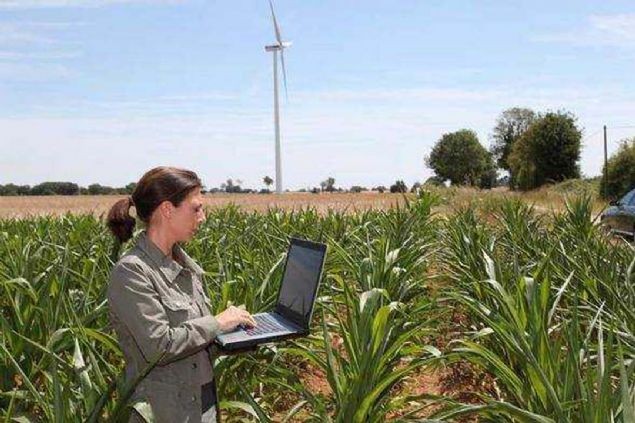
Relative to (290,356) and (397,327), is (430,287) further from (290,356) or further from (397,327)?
(397,327)

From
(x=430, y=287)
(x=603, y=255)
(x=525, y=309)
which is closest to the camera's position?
(x=525, y=309)

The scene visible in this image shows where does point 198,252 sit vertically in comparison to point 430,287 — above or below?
above

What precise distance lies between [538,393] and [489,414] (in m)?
0.24

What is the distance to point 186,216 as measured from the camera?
95.3 inches

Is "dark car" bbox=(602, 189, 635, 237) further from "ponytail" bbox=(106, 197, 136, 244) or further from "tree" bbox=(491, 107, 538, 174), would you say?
"tree" bbox=(491, 107, 538, 174)

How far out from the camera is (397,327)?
3154 millimetres

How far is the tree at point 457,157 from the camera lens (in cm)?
9306

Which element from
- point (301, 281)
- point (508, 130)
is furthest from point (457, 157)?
point (301, 281)

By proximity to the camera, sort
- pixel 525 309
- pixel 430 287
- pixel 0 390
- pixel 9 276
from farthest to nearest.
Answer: pixel 430 287 < pixel 9 276 < pixel 525 309 < pixel 0 390

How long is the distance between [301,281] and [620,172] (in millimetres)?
41255

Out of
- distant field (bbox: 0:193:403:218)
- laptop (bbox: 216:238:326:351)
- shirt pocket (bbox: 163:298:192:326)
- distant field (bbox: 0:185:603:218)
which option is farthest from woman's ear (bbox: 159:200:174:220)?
distant field (bbox: 0:193:403:218)

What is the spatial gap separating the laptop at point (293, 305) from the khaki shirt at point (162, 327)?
0.17 metres

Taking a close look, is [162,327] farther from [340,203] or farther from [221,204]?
[221,204]

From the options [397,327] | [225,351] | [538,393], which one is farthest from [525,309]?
[225,351]
